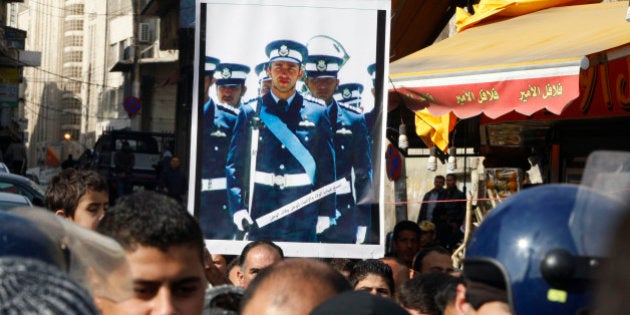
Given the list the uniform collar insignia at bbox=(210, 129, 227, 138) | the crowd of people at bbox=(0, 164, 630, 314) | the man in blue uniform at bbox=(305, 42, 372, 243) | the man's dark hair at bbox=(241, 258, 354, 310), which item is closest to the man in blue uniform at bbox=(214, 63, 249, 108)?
the uniform collar insignia at bbox=(210, 129, 227, 138)

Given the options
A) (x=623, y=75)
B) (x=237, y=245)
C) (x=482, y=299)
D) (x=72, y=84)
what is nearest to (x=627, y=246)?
(x=482, y=299)

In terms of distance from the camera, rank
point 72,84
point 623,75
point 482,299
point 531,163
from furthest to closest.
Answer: point 72,84
point 531,163
point 623,75
point 482,299

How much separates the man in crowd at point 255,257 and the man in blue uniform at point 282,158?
207 mm

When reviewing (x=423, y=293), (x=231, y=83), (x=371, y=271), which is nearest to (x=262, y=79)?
(x=231, y=83)

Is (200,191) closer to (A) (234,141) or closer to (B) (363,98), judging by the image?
(A) (234,141)

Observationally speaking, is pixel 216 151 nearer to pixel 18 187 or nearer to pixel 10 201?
pixel 10 201

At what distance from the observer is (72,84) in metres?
103

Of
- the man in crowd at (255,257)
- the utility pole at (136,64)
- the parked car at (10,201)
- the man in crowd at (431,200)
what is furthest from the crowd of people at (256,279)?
the utility pole at (136,64)

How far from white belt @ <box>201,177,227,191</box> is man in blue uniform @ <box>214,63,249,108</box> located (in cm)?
42

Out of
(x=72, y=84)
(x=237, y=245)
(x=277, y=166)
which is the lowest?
(x=237, y=245)

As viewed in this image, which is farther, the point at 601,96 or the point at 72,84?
the point at 72,84

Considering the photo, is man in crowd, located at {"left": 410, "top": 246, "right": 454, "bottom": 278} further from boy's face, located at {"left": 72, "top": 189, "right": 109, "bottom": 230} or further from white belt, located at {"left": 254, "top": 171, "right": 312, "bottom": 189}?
boy's face, located at {"left": 72, "top": 189, "right": 109, "bottom": 230}

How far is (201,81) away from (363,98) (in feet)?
2.94

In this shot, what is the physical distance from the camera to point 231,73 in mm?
6633
